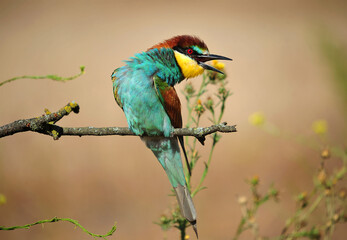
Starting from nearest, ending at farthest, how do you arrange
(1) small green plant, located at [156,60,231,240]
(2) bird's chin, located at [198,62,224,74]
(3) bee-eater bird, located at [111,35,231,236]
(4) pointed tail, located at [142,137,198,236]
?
(1) small green plant, located at [156,60,231,240] → (2) bird's chin, located at [198,62,224,74] → (3) bee-eater bird, located at [111,35,231,236] → (4) pointed tail, located at [142,137,198,236]


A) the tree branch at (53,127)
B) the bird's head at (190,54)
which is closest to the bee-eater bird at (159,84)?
the bird's head at (190,54)

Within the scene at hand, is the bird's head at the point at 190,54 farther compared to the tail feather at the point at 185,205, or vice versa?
the bird's head at the point at 190,54

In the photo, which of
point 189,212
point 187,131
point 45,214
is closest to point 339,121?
point 45,214

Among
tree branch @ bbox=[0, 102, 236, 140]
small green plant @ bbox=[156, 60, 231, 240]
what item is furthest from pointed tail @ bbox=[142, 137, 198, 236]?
tree branch @ bbox=[0, 102, 236, 140]

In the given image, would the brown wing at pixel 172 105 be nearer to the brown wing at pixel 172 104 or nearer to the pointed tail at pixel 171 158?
the brown wing at pixel 172 104

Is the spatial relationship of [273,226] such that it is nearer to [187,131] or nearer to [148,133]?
[148,133]

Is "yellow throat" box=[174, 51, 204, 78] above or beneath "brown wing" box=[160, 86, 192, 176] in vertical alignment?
above

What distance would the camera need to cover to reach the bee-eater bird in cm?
155

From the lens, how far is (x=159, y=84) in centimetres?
155

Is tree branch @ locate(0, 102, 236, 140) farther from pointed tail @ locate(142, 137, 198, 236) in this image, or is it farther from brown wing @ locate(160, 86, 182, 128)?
pointed tail @ locate(142, 137, 198, 236)

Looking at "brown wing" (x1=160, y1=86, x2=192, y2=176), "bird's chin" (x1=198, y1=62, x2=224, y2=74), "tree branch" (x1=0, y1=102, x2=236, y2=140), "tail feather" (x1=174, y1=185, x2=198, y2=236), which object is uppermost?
"bird's chin" (x1=198, y1=62, x2=224, y2=74)

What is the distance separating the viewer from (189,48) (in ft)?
5.43

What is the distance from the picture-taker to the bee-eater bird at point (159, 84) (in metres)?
1.55

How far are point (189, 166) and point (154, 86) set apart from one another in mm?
396
